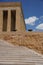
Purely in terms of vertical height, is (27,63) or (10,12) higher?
(10,12)

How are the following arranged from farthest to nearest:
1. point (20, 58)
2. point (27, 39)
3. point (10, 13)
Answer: point (10, 13) < point (27, 39) < point (20, 58)

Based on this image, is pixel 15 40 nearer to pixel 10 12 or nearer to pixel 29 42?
pixel 29 42

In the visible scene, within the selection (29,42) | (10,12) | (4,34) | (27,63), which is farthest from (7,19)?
(27,63)

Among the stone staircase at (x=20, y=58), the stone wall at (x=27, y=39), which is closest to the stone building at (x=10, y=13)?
the stone wall at (x=27, y=39)

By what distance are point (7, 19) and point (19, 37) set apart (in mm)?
7049

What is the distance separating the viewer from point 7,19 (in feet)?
57.9

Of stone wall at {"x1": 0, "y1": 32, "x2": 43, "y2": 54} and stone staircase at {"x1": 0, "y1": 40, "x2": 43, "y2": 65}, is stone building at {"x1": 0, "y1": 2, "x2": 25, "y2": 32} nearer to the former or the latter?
stone wall at {"x1": 0, "y1": 32, "x2": 43, "y2": 54}

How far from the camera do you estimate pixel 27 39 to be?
10.5 metres

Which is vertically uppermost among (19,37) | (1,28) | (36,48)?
(1,28)

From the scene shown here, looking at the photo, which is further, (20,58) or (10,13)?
(10,13)

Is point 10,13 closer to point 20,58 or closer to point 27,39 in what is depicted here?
point 27,39

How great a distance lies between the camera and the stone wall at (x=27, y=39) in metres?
9.89

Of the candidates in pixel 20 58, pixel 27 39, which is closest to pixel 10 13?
pixel 27 39

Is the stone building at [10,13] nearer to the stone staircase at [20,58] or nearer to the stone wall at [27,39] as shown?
the stone wall at [27,39]
